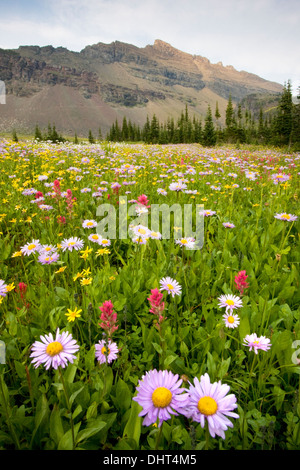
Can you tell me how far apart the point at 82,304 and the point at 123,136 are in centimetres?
9248

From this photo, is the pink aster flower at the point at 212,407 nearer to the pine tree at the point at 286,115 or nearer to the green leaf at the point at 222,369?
the green leaf at the point at 222,369

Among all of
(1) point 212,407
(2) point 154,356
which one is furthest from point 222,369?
(1) point 212,407

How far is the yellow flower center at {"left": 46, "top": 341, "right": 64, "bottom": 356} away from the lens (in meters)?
1.12

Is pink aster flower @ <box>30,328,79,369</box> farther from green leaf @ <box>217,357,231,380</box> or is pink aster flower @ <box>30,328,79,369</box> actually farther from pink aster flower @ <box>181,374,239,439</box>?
green leaf @ <box>217,357,231,380</box>

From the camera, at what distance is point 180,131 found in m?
68.1

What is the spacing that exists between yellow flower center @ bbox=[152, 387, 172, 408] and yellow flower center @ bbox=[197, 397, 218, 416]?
0.37 feet

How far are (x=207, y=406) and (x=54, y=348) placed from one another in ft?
2.20

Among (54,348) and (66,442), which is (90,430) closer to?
(66,442)

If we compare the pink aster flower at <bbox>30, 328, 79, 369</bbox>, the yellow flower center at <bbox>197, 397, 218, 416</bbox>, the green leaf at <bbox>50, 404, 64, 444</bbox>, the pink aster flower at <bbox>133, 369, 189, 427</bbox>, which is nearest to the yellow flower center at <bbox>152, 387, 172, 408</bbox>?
the pink aster flower at <bbox>133, 369, 189, 427</bbox>

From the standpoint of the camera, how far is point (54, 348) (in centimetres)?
112
